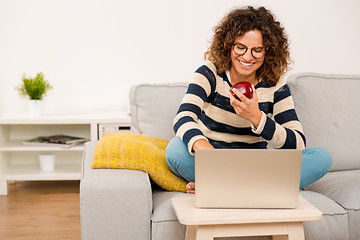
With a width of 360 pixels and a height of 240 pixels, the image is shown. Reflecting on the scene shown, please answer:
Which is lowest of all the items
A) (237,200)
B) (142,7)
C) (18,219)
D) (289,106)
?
(18,219)

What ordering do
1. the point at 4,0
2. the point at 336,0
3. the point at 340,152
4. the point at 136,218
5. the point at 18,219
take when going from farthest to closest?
the point at 336,0 < the point at 4,0 < the point at 18,219 < the point at 340,152 < the point at 136,218

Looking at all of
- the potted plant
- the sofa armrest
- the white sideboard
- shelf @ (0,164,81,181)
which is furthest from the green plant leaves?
the sofa armrest

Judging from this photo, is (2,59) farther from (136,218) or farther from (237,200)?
(237,200)

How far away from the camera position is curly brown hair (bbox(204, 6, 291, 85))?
1667 millimetres

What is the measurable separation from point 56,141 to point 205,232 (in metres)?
2.02

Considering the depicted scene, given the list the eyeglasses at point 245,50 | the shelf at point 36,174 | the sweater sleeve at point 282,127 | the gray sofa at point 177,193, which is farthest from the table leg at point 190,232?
the shelf at point 36,174

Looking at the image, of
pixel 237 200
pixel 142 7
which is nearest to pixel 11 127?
pixel 142 7

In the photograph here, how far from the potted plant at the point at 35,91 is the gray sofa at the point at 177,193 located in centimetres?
110

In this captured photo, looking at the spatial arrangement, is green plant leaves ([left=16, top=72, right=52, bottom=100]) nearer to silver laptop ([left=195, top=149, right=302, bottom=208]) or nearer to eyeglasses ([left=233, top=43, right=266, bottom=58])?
eyeglasses ([left=233, top=43, right=266, bottom=58])

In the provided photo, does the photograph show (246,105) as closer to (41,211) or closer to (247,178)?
(247,178)


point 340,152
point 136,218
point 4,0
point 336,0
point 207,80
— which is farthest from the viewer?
point 336,0

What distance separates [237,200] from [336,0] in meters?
2.71

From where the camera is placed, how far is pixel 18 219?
2.39 metres

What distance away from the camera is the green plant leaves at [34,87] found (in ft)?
9.67
